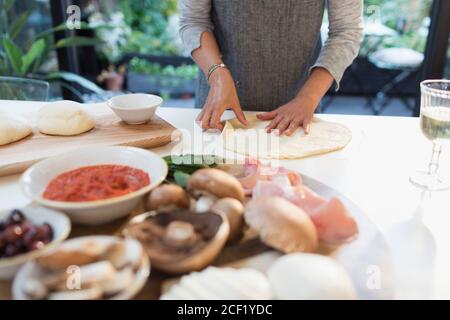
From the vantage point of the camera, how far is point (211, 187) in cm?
81

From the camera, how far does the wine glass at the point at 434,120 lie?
98 cm

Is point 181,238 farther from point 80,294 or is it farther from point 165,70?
point 165,70

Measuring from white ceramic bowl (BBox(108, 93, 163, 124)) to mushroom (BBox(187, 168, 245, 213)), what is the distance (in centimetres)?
47

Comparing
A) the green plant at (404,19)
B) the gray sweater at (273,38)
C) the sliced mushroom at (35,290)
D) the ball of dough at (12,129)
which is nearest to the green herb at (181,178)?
the sliced mushroom at (35,290)

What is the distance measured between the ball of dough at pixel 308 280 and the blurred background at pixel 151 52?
2.25 meters

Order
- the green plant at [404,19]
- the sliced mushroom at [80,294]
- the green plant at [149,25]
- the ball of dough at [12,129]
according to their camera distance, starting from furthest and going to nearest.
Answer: the green plant at [149,25] < the green plant at [404,19] < the ball of dough at [12,129] < the sliced mushroom at [80,294]

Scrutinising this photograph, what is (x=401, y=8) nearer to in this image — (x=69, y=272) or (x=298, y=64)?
(x=298, y=64)

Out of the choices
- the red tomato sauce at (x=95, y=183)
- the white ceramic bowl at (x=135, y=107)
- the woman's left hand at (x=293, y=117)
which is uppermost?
the white ceramic bowl at (x=135, y=107)

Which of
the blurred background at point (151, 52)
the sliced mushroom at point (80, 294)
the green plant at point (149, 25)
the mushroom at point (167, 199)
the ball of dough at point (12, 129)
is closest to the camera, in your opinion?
the sliced mushroom at point (80, 294)

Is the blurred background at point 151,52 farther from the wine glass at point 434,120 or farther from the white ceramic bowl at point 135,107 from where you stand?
the wine glass at point 434,120

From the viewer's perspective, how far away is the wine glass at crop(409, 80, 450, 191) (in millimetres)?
978

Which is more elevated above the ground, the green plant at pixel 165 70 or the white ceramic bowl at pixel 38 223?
the white ceramic bowl at pixel 38 223

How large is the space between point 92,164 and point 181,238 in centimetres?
39

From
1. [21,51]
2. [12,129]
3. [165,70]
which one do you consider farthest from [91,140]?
[165,70]
